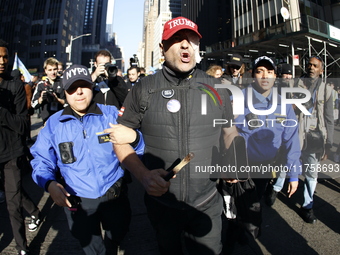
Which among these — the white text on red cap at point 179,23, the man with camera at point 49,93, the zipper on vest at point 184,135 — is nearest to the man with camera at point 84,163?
the zipper on vest at point 184,135

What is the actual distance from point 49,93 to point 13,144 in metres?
1.77

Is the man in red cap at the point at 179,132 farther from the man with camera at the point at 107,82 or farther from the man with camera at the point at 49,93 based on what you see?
the man with camera at the point at 49,93

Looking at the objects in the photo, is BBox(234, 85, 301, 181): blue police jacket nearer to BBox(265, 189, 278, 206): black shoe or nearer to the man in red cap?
the man in red cap

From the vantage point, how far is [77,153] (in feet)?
7.11

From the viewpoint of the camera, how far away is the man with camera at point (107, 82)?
3.98 meters

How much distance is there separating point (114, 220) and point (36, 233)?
1842 mm

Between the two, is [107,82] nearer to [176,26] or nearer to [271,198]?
[176,26]

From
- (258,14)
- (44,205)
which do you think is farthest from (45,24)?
(44,205)

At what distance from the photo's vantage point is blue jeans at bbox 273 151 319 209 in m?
3.54

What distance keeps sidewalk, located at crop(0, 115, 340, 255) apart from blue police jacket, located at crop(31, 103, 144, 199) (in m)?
1.27

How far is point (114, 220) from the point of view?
7.39 feet

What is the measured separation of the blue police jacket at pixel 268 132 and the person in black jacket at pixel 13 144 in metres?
2.66

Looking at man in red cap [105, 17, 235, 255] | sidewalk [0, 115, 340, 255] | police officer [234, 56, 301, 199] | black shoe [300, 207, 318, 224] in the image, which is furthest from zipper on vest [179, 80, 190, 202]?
black shoe [300, 207, 318, 224]

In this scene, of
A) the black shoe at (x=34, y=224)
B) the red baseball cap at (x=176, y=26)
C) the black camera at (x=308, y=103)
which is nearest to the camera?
the red baseball cap at (x=176, y=26)
